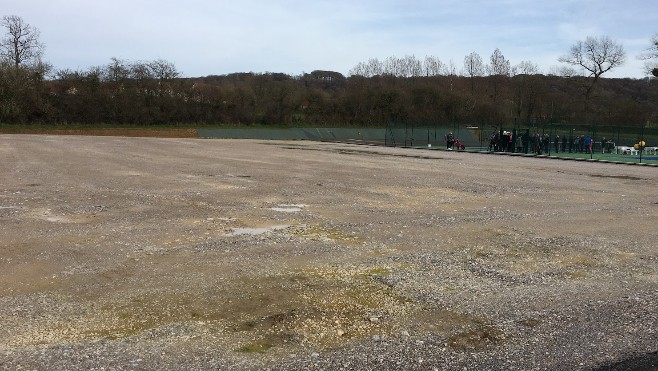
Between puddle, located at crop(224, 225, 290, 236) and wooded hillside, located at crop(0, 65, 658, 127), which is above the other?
wooded hillside, located at crop(0, 65, 658, 127)

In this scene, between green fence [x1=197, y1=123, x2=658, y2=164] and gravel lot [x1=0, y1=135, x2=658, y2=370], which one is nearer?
gravel lot [x1=0, y1=135, x2=658, y2=370]

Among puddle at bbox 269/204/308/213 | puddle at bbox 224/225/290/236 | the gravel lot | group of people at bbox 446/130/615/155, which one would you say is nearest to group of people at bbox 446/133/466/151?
group of people at bbox 446/130/615/155

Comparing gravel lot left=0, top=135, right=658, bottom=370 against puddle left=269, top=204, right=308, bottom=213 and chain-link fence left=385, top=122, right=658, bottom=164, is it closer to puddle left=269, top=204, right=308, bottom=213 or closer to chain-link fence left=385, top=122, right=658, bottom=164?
puddle left=269, top=204, right=308, bottom=213

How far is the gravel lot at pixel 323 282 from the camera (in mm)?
5113

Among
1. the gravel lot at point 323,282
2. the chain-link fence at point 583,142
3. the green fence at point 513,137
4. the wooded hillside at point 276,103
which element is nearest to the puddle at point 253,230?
the gravel lot at point 323,282

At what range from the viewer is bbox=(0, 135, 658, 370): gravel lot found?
5.11m

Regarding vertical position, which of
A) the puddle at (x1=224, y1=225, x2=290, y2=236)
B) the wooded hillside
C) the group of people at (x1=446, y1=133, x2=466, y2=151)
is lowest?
the puddle at (x1=224, y1=225, x2=290, y2=236)

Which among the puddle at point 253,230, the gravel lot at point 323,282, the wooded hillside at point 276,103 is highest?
the wooded hillside at point 276,103

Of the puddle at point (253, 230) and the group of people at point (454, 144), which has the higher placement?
the group of people at point (454, 144)

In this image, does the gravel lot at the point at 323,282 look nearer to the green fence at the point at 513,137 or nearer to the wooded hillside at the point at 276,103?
the green fence at the point at 513,137

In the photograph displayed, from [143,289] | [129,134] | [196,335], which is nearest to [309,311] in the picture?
[196,335]

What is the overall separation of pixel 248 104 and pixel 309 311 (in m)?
77.0

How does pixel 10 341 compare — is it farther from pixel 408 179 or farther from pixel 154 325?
pixel 408 179

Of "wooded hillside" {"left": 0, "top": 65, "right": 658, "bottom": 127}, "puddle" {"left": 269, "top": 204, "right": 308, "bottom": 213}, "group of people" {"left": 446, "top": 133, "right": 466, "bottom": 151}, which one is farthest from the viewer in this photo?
"wooded hillside" {"left": 0, "top": 65, "right": 658, "bottom": 127}
